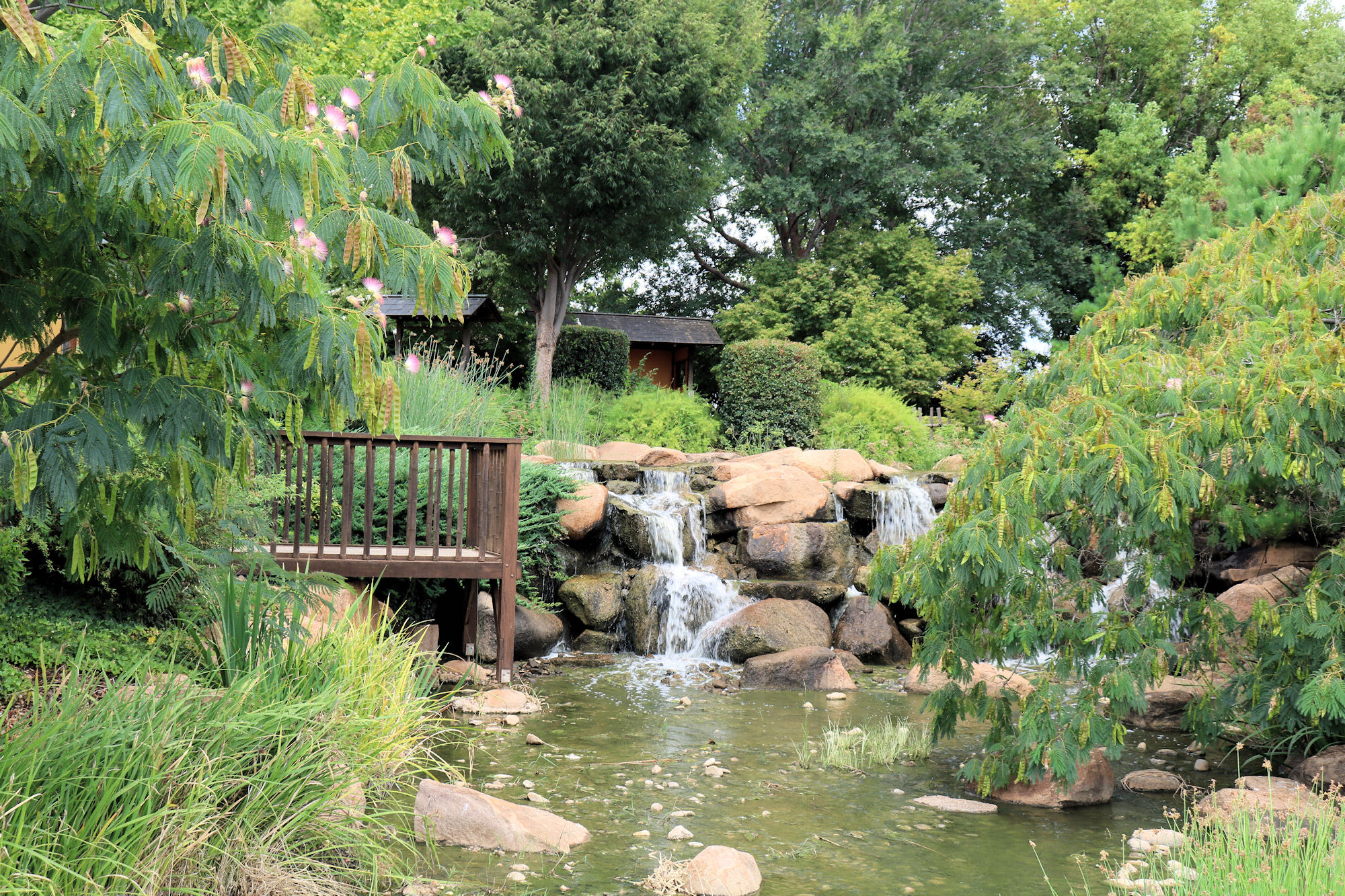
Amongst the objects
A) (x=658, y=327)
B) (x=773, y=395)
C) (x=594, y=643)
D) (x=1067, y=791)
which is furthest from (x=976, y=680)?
(x=658, y=327)

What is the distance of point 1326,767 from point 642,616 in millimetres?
6197

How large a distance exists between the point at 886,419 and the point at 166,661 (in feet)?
48.0

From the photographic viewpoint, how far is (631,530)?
11.6 m

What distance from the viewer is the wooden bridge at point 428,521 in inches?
314

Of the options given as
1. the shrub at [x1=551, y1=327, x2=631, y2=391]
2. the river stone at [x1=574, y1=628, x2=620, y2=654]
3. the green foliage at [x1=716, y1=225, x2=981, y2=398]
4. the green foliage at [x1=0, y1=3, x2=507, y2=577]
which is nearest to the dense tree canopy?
the shrub at [x1=551, y1=327, x2=631, y2=391]

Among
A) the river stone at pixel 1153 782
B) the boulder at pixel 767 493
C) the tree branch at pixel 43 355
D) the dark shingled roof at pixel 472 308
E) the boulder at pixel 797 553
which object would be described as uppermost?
the dark shingled roof at pixel 472 308

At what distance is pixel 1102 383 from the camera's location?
5.49 metres

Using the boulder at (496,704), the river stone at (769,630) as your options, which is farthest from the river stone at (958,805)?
the river stone at (769,630)

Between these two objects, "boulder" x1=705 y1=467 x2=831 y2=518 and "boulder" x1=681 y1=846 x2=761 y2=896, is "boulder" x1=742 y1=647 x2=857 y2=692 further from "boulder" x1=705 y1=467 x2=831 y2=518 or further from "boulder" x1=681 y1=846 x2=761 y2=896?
"boulder" x1=681 y1=846 x2=761 y2=896

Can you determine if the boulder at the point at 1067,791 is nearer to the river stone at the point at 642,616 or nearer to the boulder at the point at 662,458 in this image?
the river stone at the point at 642,616

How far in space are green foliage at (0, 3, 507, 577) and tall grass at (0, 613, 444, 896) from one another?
0.59 meters

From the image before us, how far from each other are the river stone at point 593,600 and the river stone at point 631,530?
0.93 m

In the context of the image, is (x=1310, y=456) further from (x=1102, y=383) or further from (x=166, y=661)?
(x=166, y=661)

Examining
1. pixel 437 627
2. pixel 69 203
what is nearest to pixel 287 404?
pixel 69 203
